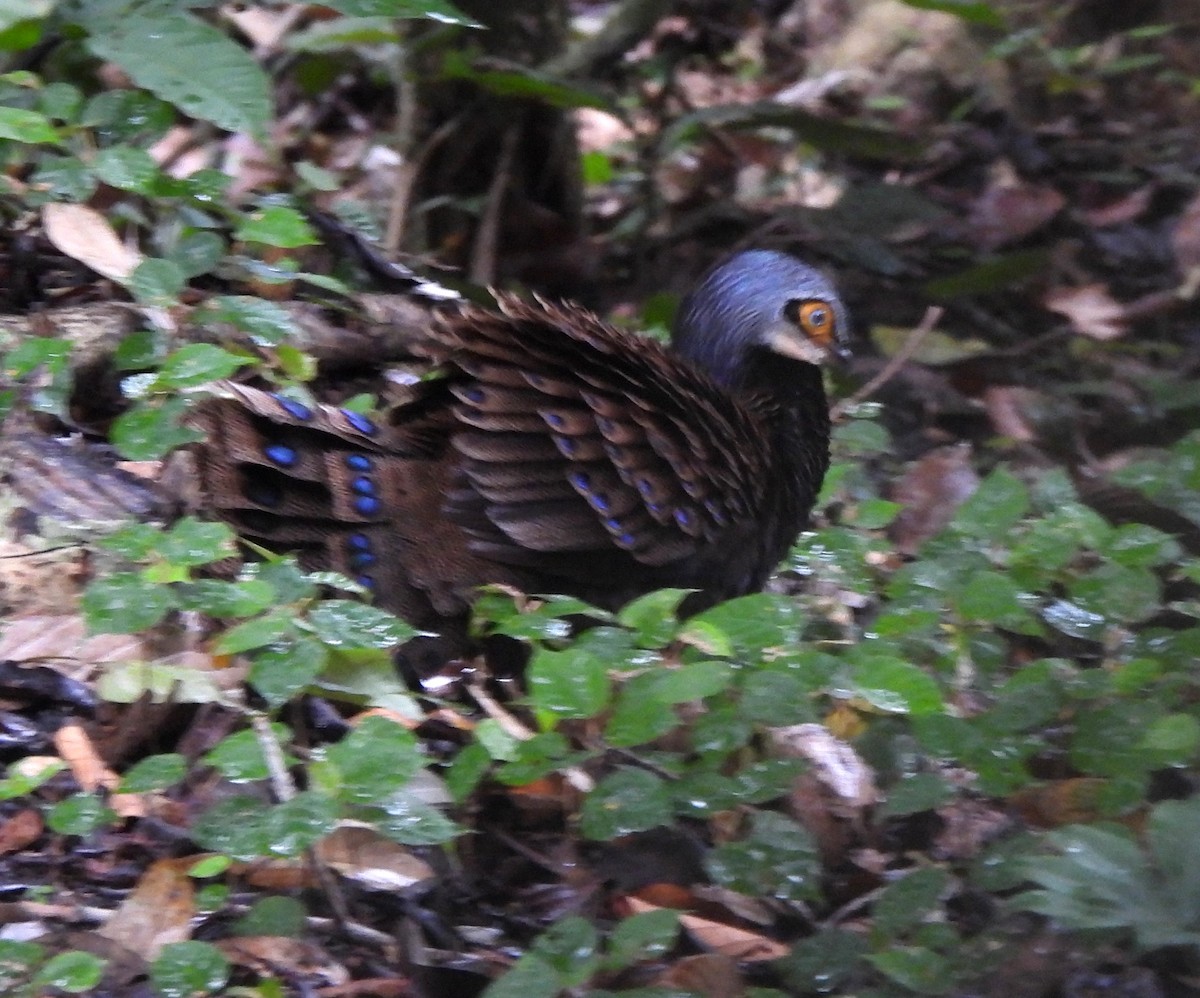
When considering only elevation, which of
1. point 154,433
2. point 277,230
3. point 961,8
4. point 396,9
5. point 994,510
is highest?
point 961,8

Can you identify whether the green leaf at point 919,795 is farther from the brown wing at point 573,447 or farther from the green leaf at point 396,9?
the green leaf at point 396,9

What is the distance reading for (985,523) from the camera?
110 inches

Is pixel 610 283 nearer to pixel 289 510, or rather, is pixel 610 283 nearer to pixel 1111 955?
pixel 289 510

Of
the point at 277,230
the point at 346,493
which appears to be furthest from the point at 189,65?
the point at 346,493

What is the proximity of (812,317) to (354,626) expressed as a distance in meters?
1.30

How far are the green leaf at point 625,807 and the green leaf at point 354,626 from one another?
35 centimetres

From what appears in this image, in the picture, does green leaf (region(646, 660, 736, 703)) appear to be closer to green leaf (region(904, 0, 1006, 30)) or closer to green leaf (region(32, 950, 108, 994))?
green leaf (region(32, 950, 108, 994))

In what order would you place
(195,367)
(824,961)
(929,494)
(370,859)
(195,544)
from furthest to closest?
(929,494)
(195,367)
(370,859)
(195,544)
(824,961)

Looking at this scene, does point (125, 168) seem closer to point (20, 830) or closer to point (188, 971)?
point (20, 830)

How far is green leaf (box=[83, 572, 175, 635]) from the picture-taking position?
6.58ft

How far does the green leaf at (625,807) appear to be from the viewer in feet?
6.68

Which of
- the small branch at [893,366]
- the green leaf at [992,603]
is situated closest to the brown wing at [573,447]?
the green leaf at [992,603]

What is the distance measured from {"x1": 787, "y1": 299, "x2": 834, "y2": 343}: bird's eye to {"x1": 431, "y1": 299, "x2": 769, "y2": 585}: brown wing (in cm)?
46

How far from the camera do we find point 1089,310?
5.38 metres
